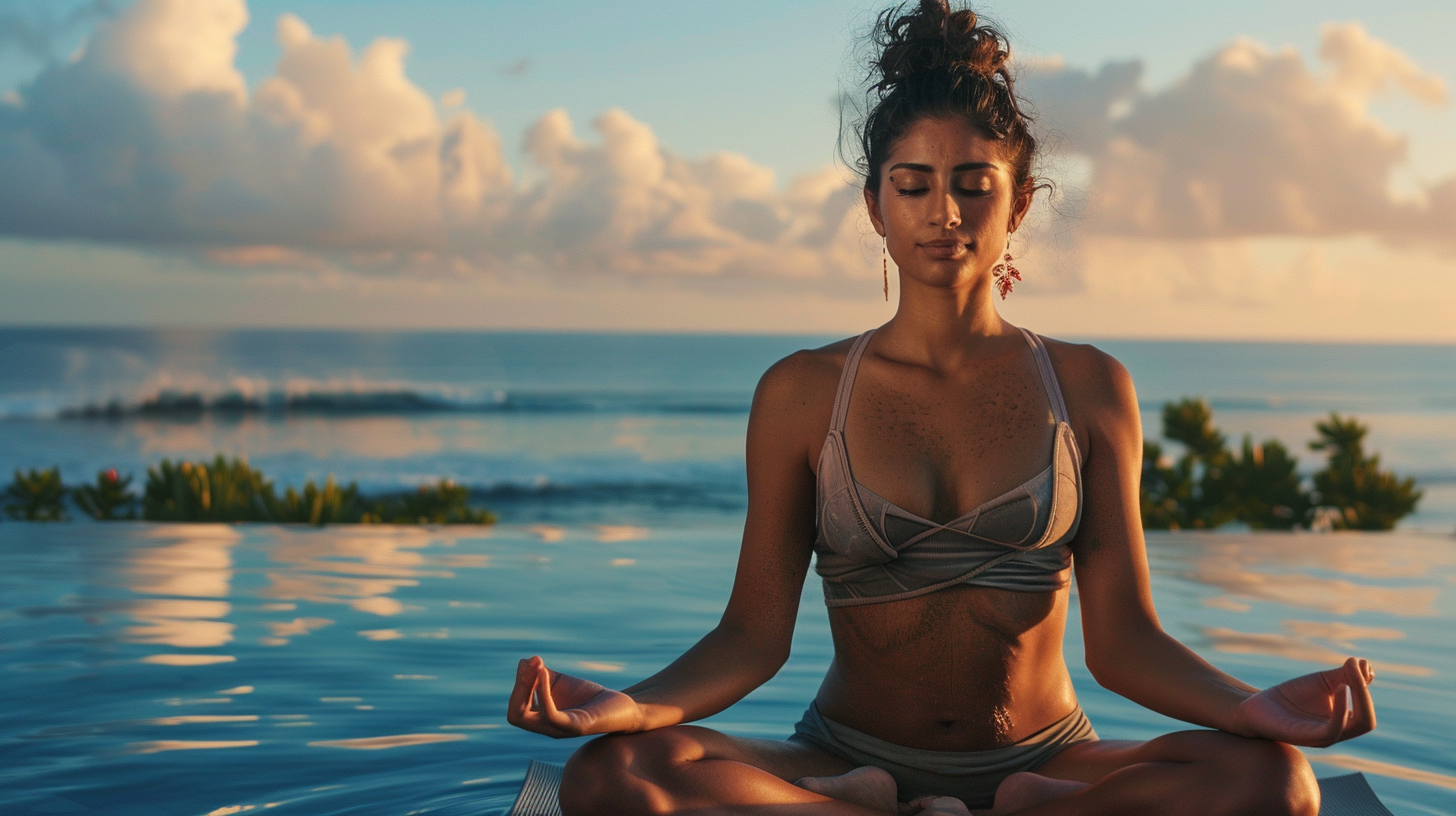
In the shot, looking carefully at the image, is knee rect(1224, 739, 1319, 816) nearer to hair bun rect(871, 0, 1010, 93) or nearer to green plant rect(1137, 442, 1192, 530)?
hair bun rect(871, 0, 1010, 93)

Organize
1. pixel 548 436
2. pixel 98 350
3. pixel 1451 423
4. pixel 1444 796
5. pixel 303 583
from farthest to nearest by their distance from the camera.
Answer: pixel 98 350
pixel 1451 423
pixel 548 436
pixel 303 583
pixel 1444 796

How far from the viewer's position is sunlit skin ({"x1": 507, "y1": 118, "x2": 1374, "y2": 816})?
1.93 m

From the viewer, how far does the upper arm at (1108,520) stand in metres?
2.10

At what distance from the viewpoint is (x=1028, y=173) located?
90.0 inches

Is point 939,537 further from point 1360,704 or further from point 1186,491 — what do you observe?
point 1186,491

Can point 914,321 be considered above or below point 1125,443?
above

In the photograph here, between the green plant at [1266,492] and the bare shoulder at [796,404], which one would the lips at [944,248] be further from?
the green plant at [1266,492]

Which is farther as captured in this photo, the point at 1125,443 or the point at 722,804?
the point at 1125,443

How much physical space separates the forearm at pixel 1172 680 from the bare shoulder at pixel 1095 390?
345mm

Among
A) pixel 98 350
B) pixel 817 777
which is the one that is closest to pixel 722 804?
pixel 817 777

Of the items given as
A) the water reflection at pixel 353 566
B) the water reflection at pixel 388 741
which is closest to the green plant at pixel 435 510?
the water reflection at pixel 353 566

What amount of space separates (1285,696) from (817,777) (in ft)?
2.43

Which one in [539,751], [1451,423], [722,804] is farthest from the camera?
[1451,423]

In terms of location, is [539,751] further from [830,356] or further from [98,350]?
[98,350]
